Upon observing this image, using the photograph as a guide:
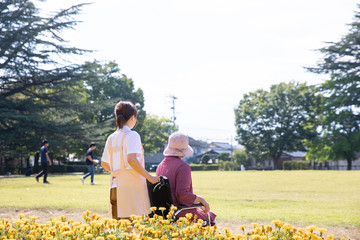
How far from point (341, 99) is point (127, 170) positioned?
4199 centimetres

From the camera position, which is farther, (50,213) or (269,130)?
(269,130)

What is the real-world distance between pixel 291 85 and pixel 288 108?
3.72 meters

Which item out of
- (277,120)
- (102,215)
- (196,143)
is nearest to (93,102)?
(102,215)

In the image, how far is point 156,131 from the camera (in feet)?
230

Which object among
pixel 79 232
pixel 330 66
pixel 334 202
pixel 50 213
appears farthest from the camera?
pixel 330 66

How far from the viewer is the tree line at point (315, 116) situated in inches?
1612

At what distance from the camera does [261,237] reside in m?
2.84

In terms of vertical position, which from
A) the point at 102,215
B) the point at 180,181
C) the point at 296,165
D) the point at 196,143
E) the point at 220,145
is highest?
the point at 196,143

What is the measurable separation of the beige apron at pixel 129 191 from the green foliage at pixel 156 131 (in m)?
58.4

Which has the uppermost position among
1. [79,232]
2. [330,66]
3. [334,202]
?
[330,66]

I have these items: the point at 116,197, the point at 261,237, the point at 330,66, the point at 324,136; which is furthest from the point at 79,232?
the point at 324,136

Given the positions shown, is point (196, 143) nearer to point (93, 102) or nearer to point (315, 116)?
point (315, 116)

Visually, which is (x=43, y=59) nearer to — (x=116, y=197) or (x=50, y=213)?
(x=50, y=213)

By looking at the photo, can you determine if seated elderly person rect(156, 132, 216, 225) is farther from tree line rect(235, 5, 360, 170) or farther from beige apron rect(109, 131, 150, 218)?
tree line rect(235, 5, 360, 170)
